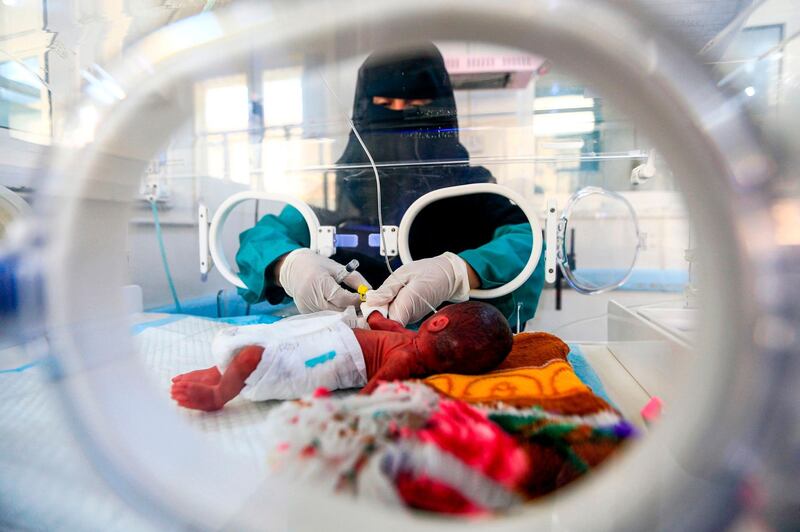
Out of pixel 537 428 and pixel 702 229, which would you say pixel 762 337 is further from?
pixel 537 428

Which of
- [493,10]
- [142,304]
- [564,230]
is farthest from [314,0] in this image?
[142,304]

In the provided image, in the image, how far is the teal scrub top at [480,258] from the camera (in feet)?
3.75

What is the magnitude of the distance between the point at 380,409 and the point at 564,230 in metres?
0.88

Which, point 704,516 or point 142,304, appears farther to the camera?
point 142,304

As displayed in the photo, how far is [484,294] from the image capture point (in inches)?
44.7

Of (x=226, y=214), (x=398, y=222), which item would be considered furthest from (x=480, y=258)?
(x=226, y=214)

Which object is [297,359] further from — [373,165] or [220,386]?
[373,165]

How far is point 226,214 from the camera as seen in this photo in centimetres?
138

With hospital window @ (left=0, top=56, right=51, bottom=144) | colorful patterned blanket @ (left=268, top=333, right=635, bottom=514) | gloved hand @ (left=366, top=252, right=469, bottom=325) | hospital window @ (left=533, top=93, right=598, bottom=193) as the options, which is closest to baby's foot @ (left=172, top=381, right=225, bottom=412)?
colorful patterned blanket @ (left=268, top=333, right=635, bottom=514)

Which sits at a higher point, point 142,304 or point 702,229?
point 702,229

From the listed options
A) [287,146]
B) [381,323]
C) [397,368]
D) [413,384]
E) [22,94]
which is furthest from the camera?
[287,146]

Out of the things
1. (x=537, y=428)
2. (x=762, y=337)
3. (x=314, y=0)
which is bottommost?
(x=537, y=428)

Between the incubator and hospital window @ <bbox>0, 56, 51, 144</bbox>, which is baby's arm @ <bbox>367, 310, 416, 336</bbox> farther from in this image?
hospital window @ <bbox>0, 56, 51, 144</bbox>

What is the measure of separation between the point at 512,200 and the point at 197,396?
0.88 meters
